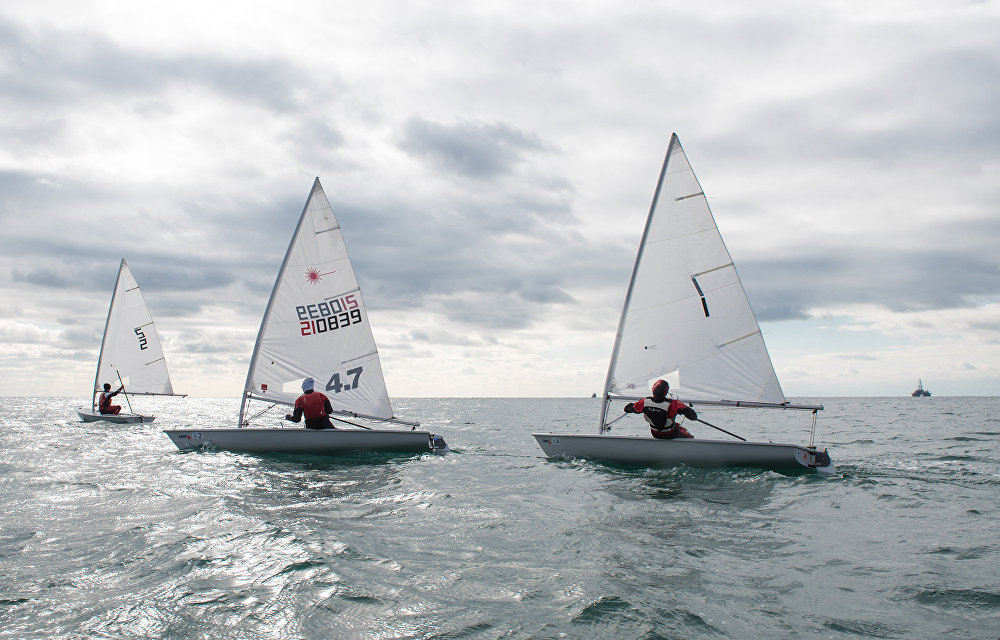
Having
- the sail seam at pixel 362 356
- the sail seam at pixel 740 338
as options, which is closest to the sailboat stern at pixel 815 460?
the sail seam at pixel 740 338

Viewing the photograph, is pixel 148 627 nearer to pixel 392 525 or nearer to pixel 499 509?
pixel 392 525

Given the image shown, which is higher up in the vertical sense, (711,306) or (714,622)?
(711,306)

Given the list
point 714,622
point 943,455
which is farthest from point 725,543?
point 943,455

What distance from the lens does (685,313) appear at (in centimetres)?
1284

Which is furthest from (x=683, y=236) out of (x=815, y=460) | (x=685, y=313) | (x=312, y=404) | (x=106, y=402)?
(x=106, y=402)

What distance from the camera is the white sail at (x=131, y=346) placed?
91.9ft

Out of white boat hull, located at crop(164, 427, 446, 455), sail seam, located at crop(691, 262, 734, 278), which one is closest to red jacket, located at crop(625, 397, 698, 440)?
sail seam, located at crop(691, 262, 734, 278)

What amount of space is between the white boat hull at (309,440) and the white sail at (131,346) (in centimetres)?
1672

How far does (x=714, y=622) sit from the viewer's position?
4609 mm

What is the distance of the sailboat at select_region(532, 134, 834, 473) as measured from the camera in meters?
12.6

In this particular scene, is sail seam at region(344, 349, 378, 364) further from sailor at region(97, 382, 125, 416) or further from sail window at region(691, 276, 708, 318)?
sailor at region(97, 382, 125, 416)

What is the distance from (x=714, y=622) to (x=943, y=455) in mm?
14345

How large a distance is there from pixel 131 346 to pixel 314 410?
18.5 m

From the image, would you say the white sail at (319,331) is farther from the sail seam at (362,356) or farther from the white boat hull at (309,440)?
the white boat hull at (309,440)
